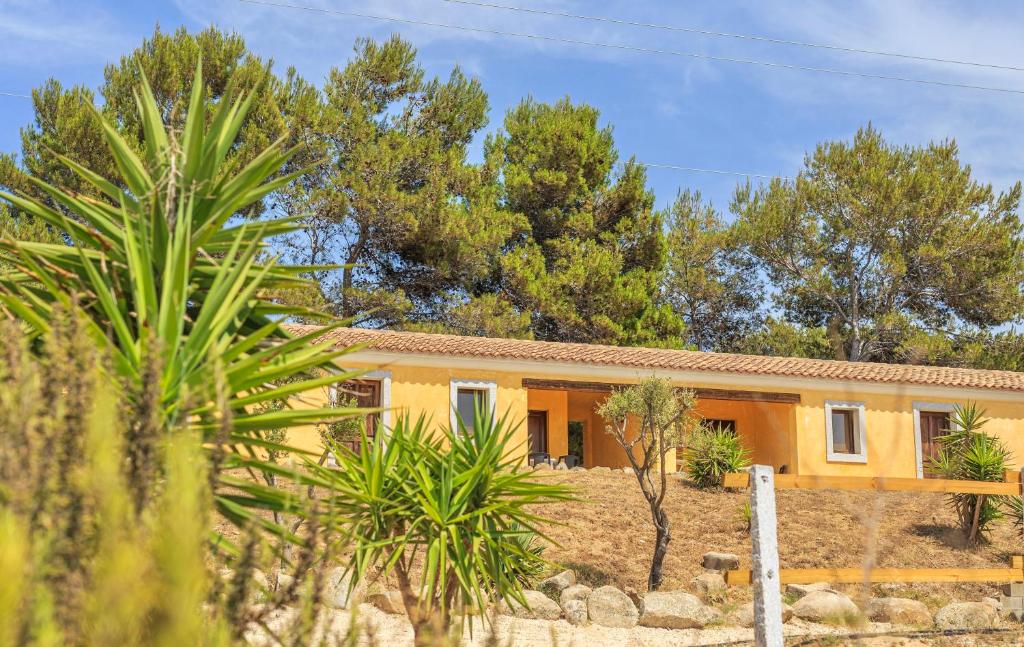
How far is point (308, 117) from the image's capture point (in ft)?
90.1

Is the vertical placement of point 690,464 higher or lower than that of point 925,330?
lower

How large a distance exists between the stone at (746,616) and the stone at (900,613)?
0.82 metres

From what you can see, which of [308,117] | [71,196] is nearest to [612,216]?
[308,117]

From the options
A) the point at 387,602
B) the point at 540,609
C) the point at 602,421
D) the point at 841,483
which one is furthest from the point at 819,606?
the point at 602,421

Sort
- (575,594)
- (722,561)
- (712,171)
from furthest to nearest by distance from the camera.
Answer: (712,171), (722,561), (575,594)

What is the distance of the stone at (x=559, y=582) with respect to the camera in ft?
39.4

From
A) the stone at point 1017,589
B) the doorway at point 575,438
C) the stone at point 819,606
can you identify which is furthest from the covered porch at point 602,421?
the stone at point 1017,589

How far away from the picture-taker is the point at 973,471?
56.3 ft

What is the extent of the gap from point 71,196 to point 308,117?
2385 cm

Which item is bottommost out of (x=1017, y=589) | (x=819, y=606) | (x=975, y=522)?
(x=819, y=606)

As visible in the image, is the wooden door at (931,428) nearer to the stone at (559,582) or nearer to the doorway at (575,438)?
the doorway at (575,438)

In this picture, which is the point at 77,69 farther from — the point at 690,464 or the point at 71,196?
the point at 71,196

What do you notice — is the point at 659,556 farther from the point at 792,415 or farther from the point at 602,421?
the point at 602,421

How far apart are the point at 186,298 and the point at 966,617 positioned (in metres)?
Result: 8.78
